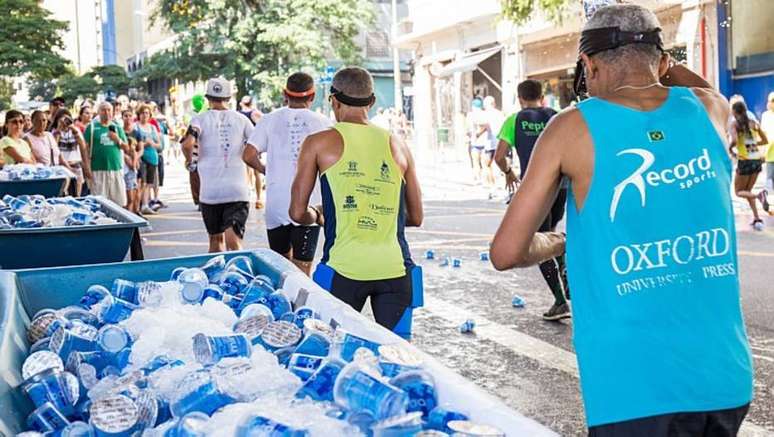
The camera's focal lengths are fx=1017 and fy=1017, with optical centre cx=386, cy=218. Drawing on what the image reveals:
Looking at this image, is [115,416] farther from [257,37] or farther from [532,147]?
[257,37]

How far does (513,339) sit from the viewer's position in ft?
23.9

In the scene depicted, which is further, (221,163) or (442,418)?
(221,163)

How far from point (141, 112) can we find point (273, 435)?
15378mm

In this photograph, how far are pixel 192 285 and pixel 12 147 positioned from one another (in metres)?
9.39

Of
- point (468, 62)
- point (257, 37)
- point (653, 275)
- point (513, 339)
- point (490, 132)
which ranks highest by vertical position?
point (257, 37)

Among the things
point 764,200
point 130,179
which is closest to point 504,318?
point 764,200

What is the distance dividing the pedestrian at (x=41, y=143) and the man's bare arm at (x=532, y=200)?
1158 centimetres

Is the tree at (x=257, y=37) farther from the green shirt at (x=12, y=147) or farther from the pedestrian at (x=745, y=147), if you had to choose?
the pedestrian at (x=745, y=147)

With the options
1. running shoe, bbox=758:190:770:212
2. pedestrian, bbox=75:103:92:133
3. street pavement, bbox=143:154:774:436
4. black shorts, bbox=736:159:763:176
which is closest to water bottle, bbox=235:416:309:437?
street pavement, bbox=143:154:774:436

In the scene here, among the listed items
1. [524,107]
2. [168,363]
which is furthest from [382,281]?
[524,107]

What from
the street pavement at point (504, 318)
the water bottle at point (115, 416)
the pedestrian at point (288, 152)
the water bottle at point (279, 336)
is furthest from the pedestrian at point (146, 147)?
the water bottle at point (115, 416)

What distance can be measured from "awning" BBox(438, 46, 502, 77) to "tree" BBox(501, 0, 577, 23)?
40.5 feet

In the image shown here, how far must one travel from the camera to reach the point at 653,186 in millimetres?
2590

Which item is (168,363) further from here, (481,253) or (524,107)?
(481,253)
